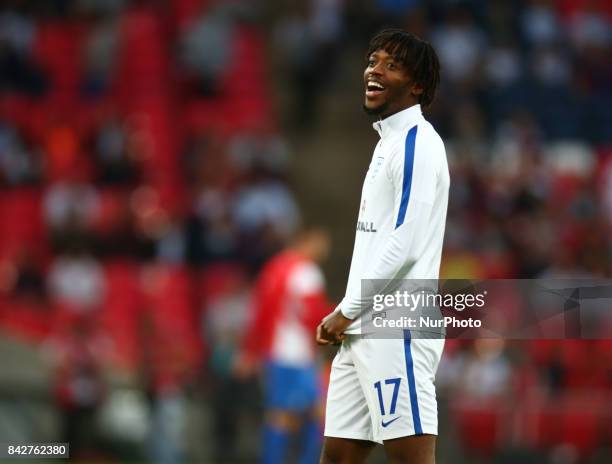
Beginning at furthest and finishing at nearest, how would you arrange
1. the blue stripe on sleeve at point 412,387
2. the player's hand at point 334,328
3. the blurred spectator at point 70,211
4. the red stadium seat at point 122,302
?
the blurred spectator at point 70,211
the red stadium seat at point 122,302
the player's hand at point 334,328
the blue stripe on sleeve at point 412,387

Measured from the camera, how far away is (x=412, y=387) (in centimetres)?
546

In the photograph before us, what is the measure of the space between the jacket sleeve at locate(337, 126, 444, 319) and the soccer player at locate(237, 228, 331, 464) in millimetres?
4844

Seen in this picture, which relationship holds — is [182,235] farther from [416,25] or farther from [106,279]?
[416,25]

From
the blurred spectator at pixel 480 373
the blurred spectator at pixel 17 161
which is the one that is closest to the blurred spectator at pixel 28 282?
the blurred spectator at pixel 17 161

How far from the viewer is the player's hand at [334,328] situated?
18.2ft

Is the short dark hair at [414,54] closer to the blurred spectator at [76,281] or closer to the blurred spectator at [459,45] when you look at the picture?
the blurred spectator at [76,281]

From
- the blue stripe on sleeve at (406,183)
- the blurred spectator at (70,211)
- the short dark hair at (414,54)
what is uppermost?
the blurred spectator at (70,211)

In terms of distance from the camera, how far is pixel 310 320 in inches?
408

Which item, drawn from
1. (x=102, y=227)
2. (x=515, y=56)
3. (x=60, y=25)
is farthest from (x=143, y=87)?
(x=515, y=56)

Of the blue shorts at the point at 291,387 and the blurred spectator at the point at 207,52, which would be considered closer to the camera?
the blue shorts at the point at 291,387

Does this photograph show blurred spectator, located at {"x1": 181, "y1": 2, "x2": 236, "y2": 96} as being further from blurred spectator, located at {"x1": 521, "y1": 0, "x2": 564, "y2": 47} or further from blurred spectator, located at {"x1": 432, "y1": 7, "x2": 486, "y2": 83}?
blurred spectator, located at {"x1": 521, "y1": 0, "x2": 564, "y2": 47}

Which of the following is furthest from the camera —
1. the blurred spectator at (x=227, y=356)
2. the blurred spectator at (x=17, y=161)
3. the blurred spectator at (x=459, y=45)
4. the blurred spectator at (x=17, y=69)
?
the blurred spectator at (x=17, y=69)

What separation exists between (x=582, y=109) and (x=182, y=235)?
511 cm

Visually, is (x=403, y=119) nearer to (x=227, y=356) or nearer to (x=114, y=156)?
(x=227, y=356)
